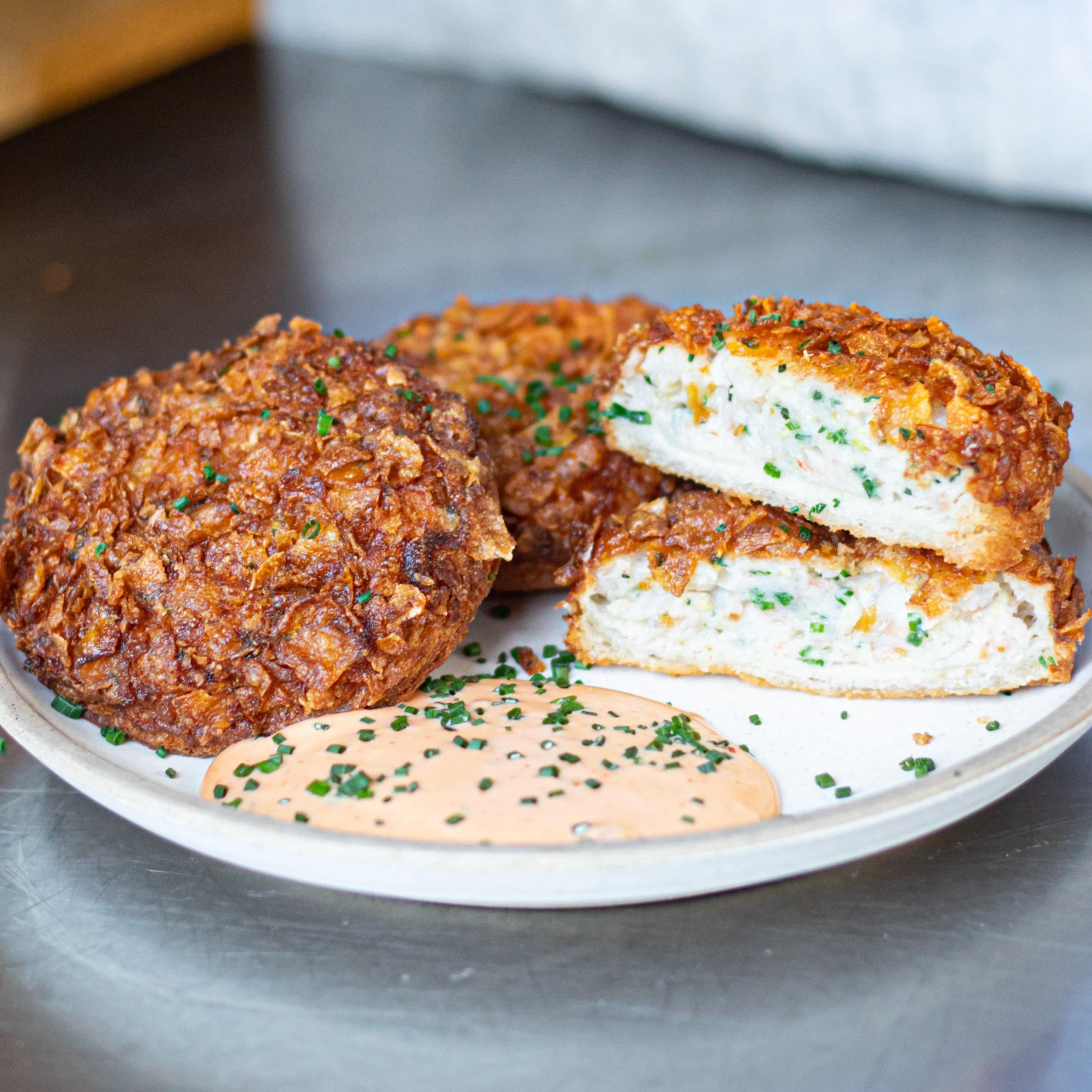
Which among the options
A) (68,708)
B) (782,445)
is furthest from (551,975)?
(782,445)

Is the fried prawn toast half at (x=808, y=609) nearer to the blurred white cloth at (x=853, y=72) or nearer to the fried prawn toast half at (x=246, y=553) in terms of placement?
the fried prawn toast half at (x=246, y=553)

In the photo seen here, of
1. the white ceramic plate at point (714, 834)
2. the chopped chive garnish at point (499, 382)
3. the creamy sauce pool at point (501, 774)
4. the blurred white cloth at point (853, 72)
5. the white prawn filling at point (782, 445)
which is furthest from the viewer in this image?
the blurred white cloth at point (853, 72)

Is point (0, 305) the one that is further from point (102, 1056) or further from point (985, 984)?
point (985, 984)

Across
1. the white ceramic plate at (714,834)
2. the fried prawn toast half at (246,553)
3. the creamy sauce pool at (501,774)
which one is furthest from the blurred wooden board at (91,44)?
the creamy sauce pool at (501,774)

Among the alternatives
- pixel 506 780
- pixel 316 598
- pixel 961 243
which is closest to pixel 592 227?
pixel 961 243

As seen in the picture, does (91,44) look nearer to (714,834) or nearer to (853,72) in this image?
(853,72)

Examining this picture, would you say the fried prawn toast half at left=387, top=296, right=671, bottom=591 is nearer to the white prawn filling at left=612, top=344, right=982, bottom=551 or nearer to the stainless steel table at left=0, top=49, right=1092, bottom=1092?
the white prawn filling at left=612, top=344, right=982, bottom=551
